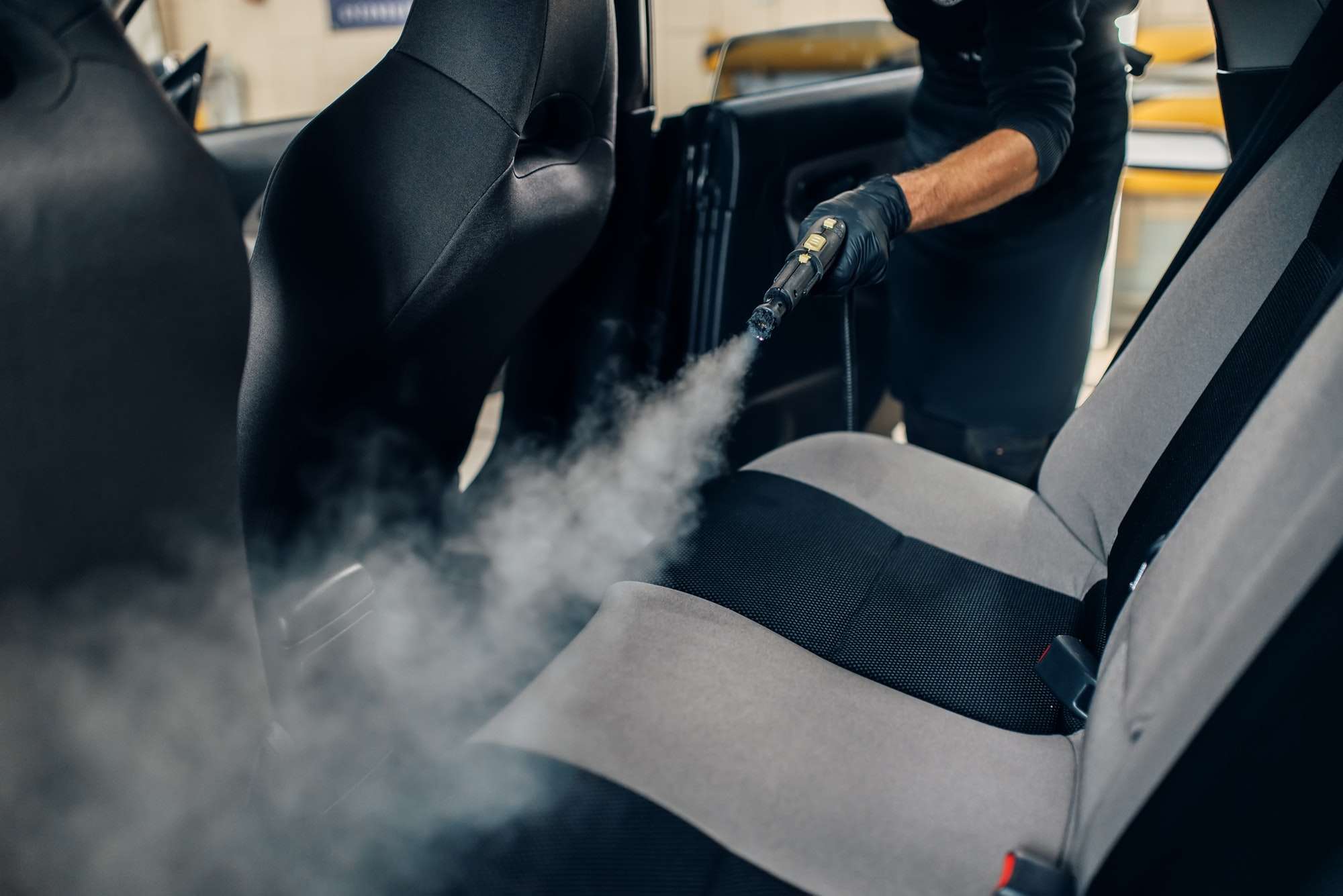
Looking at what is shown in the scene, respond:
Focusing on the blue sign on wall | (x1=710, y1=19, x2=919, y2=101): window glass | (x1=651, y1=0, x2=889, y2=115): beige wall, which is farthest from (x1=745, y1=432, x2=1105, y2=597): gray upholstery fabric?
the blue sign on wall

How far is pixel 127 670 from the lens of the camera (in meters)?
0.82

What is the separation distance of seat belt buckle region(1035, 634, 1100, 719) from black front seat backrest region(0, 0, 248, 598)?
0.77 metres

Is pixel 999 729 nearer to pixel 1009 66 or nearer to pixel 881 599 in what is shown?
pixel 881 599

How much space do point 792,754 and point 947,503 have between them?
1.79ft

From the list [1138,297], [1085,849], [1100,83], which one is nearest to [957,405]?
[1100,83]

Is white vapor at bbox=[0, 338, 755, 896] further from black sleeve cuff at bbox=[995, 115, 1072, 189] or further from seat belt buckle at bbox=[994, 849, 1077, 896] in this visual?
black sleeve cuff at bbox=[995, 115, 1072, 189]

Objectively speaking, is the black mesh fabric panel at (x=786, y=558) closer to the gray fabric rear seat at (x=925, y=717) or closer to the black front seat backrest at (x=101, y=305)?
the gray fabric rear seat at (x=925, y=717)

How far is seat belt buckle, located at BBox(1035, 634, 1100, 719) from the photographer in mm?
921

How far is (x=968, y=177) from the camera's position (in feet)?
4.59

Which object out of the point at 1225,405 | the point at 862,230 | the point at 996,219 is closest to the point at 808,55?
the point at 996,219

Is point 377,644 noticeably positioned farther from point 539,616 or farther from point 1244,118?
point 1244,118

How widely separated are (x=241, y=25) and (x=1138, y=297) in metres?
3.85

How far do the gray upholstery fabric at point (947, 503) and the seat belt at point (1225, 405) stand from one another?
0.46ft

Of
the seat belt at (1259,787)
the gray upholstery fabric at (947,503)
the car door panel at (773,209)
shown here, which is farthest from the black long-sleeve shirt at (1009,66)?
the seat belt at (1259,787)
